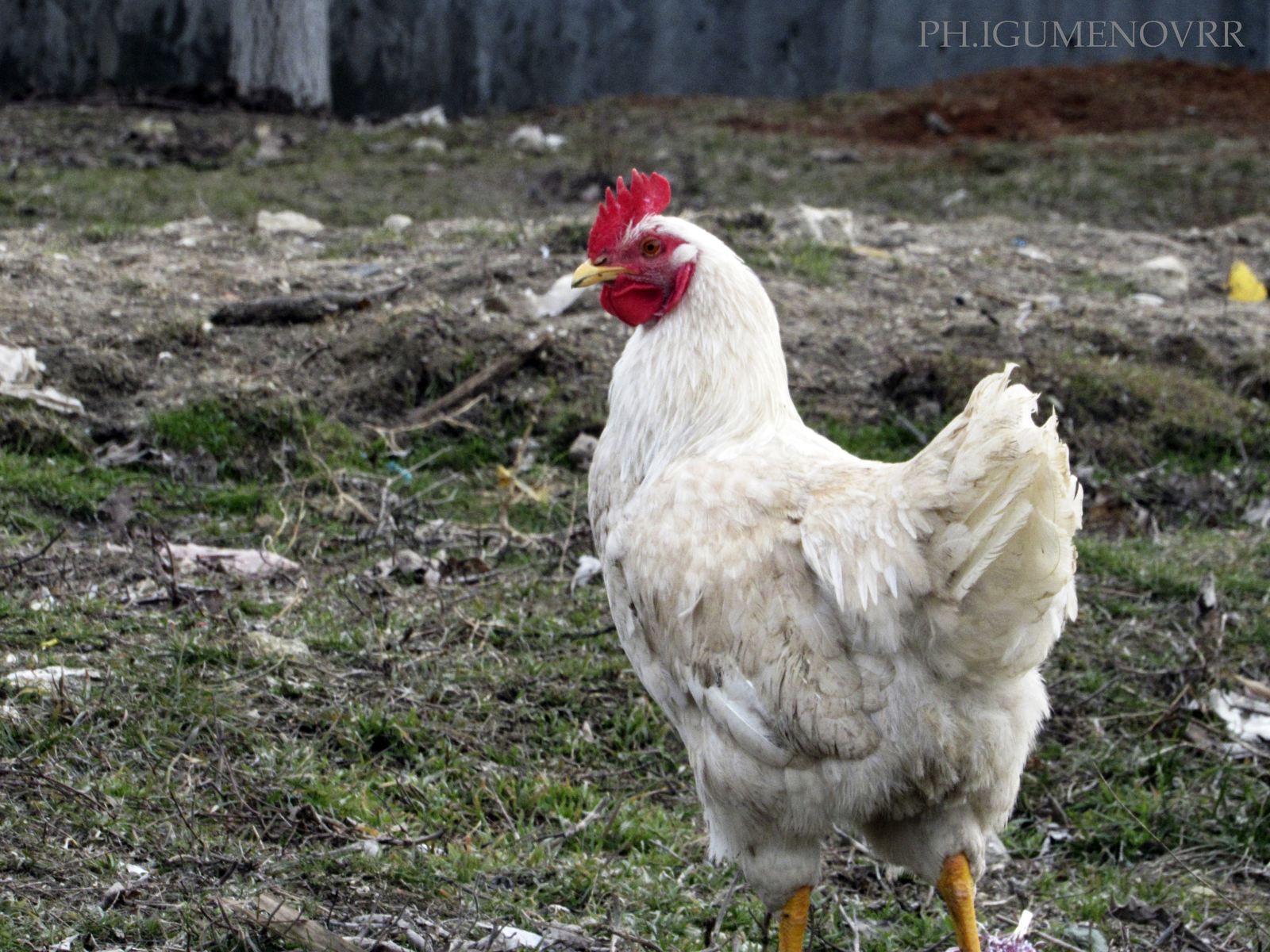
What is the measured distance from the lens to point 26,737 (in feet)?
11.3

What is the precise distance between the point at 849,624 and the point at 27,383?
454 centimetres

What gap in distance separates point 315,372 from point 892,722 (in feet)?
14.1

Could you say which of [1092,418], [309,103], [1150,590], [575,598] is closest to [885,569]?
[575,598]

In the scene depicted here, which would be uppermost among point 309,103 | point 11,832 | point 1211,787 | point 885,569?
point 309,103

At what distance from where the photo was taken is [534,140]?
41.4 ft

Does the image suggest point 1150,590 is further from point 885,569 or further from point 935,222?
point 935,222

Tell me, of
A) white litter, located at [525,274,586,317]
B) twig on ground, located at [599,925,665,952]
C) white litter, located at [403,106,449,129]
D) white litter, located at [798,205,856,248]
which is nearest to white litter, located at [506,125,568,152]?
white litter, located at [403,106,449,129]

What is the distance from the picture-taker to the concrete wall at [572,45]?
1409 centimetres

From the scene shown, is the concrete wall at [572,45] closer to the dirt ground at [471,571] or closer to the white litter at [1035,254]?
the dirt ground at [471,571]

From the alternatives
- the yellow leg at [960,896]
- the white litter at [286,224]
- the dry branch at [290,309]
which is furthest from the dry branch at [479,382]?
the yellow leg at [960,896]

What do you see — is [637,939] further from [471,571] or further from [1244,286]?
[1244,286]

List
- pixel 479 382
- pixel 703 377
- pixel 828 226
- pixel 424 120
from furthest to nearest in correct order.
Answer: pixel 424 120 → pixel 828 226 → pixel 479 382 → pixel 703 377

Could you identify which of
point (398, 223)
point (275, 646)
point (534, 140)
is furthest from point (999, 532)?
point (534, 140)

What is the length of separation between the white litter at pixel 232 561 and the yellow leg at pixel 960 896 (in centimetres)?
270
